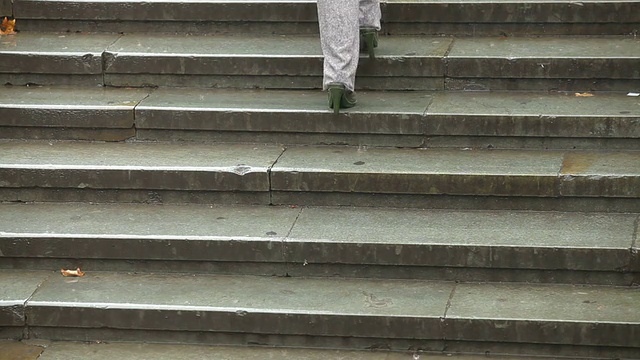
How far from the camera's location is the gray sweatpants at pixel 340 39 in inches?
261

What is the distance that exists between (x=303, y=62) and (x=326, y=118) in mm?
554

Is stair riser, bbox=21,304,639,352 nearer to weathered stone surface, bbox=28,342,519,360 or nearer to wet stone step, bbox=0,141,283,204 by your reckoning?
weathered stone surface, bbox=28,342,519,360

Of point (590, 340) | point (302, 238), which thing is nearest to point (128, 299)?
point (302, 238)

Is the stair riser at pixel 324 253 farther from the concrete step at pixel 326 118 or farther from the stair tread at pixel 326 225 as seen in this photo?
the concrete step at pixel 326 118

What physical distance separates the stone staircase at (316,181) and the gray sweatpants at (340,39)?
261 millimetres

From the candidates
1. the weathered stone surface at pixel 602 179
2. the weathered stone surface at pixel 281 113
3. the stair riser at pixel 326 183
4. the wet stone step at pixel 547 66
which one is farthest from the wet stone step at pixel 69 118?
the weathered stone surface at pixel 602 179

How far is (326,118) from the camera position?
6.87 m

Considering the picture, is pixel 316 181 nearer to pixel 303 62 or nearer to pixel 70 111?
pixel 303 62

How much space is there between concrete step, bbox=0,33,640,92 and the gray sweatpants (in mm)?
510

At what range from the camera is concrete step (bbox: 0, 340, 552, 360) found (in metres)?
5.89

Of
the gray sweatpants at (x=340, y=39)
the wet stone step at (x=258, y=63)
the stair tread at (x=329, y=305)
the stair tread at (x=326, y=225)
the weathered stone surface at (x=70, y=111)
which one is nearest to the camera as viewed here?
the stair tread at (x=329, y=305)

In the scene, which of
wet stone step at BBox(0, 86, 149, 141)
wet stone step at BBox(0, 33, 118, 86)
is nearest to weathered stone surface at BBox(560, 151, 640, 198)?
wet stone step at BBox(0, 86, 149, 141)

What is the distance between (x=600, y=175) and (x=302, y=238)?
159 centimetres

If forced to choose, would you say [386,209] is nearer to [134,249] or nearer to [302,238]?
[302,238]
